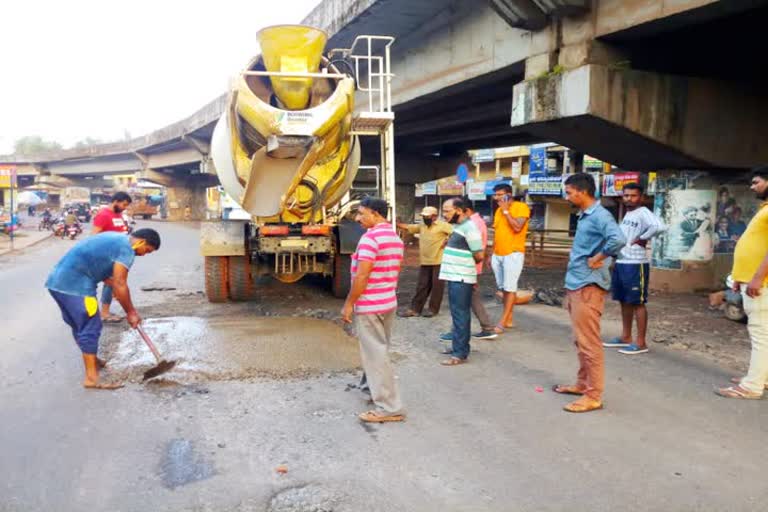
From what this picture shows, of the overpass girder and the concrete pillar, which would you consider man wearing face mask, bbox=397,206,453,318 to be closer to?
the concrete pillar

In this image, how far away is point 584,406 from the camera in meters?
4.48

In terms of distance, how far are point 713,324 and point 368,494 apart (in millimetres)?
5993

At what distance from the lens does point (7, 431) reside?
4.02m

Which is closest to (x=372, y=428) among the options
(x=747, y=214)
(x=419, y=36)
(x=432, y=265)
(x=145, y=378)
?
(x=145, y=378)

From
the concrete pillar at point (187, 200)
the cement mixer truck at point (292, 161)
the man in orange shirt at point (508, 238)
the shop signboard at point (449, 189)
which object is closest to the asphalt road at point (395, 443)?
the man in orange shirt at point (508, 238)

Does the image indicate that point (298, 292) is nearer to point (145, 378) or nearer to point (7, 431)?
point (145, 378)

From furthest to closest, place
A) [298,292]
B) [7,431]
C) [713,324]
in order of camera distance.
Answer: [298,292] < [713,324] < [7,431]

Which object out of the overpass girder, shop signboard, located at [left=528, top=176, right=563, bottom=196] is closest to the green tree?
the overpass girder

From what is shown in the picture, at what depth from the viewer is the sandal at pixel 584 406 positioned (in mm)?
4473

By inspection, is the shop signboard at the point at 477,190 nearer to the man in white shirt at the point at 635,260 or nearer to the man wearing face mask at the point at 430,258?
the man wearing face mask at the point at 430,258

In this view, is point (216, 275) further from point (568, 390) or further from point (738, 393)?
point (738, 393)

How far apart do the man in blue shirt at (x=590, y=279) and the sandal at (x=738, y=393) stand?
3.64 ft

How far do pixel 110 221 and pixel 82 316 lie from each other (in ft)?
8.42

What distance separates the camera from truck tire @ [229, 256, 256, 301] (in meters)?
8.55
